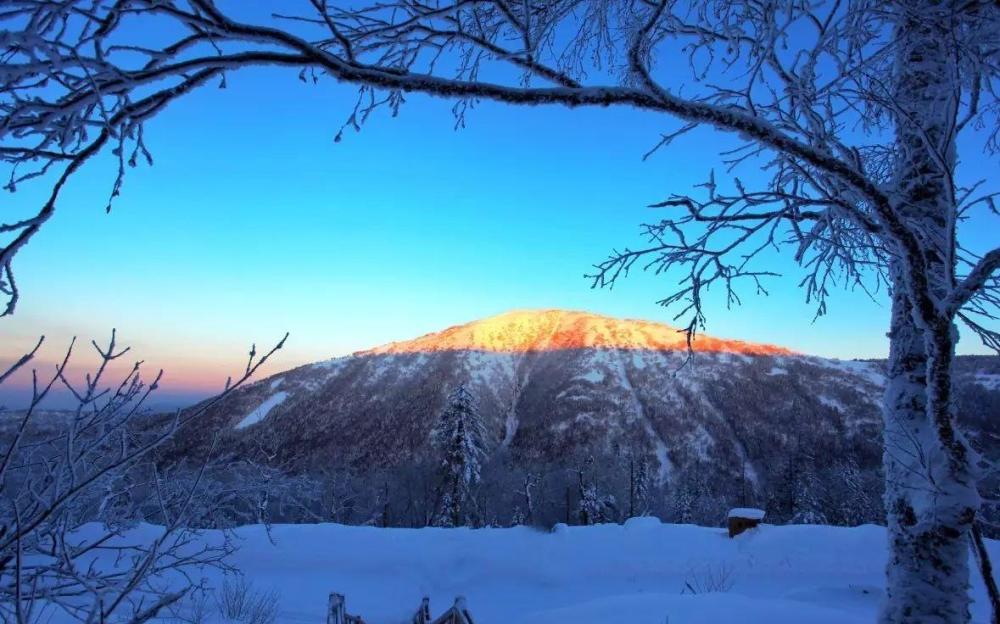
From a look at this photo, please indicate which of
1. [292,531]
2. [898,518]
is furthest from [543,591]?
[898,518]

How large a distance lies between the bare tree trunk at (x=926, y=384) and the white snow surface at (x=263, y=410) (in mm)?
92885

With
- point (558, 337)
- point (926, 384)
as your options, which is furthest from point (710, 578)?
point (558, 337)

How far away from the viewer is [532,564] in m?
10.5

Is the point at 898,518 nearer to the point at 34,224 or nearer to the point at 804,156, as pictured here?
the point at 804,156

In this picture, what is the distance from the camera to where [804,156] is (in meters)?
1.49

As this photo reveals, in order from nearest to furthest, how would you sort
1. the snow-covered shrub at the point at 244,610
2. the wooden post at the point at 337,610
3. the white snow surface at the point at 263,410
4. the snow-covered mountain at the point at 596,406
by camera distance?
the wooden post at the point at 337,610
the snow-covered shrub at the point at 244,610
the snow-covered mountain at the point at 596,406
the white snow surface at the point at 263,410

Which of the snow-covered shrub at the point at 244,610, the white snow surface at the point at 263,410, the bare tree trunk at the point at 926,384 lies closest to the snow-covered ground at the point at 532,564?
the snow-covered shrub at the point at 244,610

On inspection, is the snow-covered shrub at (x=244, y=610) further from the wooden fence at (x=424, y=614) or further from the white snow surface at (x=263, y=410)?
the white snow surface at (x=263, y=410)

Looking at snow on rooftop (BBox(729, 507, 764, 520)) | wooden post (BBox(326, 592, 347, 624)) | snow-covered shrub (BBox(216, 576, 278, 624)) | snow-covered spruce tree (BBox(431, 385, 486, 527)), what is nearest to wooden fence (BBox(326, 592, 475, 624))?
wooden post (BBox(326, 592, 347, 624))

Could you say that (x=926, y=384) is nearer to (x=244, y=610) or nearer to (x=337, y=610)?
(x=337, y=610)

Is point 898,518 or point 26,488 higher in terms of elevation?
point 26,488

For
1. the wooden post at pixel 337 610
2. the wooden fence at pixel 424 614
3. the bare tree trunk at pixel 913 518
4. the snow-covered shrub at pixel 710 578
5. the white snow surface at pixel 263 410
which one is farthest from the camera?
the white snow surface at pixel 263 410

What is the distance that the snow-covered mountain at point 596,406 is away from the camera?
6931 cm

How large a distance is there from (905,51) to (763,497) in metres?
69.8
